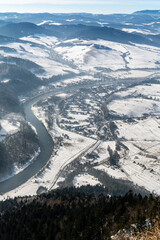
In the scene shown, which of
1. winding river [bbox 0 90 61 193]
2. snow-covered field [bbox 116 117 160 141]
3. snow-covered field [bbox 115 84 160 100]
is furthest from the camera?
snow-covered field [bbox 115 84 160 100]

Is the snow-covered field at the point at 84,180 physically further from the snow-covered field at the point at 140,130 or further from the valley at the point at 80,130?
the snow-covered field at the point at 140,130

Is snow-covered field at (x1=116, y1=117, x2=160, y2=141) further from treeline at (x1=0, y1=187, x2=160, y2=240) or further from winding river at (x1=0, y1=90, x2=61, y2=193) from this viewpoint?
treeline at (x1=0, y1=187, x2=160, y2=240)

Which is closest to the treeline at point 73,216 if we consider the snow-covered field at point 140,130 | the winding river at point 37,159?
the winding river at point 37,159

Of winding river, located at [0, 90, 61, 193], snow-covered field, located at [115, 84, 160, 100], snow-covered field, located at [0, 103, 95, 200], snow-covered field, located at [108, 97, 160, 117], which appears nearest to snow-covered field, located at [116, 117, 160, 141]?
snow-covered field, located at [108, 97, 160, 117]

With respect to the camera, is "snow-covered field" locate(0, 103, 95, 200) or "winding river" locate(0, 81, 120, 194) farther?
"winding river" locate(0, 81, 120, 194)

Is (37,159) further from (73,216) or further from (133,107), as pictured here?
(133,107)

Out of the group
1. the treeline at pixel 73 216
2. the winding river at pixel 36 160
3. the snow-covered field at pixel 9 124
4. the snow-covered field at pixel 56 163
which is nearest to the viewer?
the treeline at pixel 73 216

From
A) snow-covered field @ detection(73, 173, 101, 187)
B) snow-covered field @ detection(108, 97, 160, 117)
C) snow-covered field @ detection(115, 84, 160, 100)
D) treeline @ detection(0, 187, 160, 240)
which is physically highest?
treeline @ detection(0, 187, 160, 240)

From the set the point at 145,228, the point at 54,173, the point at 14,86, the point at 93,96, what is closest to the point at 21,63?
the point at 14,86
